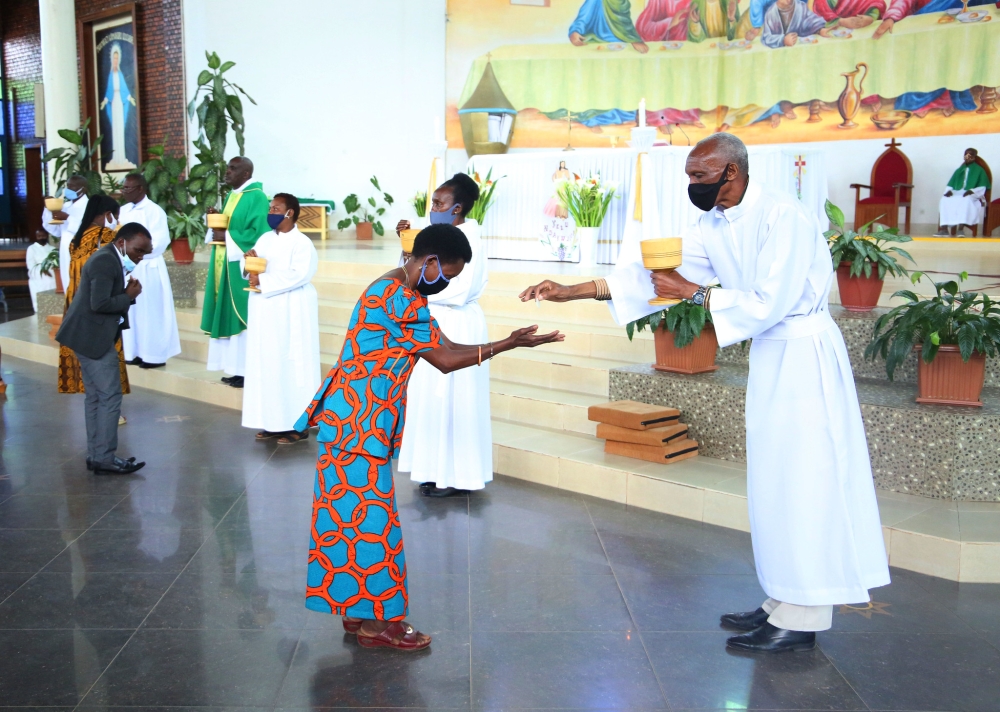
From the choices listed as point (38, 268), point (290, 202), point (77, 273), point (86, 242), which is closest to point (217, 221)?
point (86, 242)

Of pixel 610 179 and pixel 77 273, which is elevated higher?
pixel 610 179

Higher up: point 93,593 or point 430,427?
point 430,427

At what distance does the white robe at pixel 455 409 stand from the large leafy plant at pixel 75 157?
30.4 feet

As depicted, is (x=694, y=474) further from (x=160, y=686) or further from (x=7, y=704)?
(x=7, y=704)

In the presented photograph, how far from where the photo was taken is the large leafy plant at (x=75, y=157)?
12648 millimetres

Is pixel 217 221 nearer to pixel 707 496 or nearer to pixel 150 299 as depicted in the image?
pixel 150 299

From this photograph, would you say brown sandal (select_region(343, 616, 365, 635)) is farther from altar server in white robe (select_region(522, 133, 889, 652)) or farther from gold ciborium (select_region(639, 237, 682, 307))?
gold ciborium (select_region(639, 237, 682, 307))

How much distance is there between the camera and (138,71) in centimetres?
1360

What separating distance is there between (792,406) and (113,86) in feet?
44.1

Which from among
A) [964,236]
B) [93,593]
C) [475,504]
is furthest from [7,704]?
[964,236]

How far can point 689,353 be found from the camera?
5645 millimetres

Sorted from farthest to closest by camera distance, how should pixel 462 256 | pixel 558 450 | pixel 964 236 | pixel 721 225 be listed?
1. pixel 964 236
2. pixel 558 450
3. pixel 721 225
4. pixel 462 256

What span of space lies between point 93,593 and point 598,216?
638 centimetres

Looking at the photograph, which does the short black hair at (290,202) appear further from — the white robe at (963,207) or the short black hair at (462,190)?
the white robe at (963,207)
